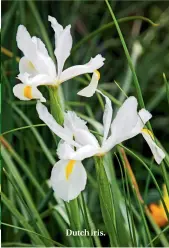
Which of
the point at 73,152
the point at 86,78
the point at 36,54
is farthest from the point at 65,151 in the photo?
the point at 86,78

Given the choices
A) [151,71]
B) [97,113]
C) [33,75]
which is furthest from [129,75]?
[33,75]

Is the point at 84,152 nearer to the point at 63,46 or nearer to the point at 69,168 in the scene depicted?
the point at 69,168

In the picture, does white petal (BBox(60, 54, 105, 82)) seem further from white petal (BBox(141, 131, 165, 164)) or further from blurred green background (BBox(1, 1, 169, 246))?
blurred green background (BBox(1, 1, 169, 246))

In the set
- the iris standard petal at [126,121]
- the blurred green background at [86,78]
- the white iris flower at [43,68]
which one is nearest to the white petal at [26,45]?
the white iris flower at [43,68]

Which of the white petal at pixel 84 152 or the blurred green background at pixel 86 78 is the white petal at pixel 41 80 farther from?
the blurred green background at pixel 86 78

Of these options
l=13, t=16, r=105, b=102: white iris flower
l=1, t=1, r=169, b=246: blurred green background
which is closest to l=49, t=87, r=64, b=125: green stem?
l=13, t=16, r=105, b=102: white iris flower

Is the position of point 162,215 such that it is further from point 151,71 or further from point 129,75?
point 151,71
